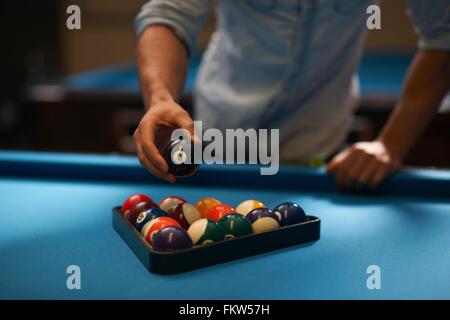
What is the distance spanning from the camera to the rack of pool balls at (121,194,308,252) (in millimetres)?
1020

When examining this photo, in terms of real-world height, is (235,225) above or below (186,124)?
below

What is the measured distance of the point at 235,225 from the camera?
1.08 metres

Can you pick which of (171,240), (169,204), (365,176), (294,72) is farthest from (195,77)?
(171,240)

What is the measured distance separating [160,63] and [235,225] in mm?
550

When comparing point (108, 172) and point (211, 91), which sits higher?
point (211, 91)

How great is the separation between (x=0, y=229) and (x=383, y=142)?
103 centimetres

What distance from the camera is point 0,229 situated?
3.95 ft

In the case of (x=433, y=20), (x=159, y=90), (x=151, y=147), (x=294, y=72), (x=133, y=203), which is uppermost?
(x=433, y=20)

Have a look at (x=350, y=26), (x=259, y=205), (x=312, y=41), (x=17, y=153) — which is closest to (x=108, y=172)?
(x=17, y=153)

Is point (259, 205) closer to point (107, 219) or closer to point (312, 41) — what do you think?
point (107, 219)

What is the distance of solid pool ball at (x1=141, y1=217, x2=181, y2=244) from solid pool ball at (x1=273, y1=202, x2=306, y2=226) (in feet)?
0.70

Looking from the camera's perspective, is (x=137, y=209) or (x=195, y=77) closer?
(x=137, y=209)

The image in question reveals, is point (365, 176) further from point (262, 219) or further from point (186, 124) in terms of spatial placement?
point (186, 124)

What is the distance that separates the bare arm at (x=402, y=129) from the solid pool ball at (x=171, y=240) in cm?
60
